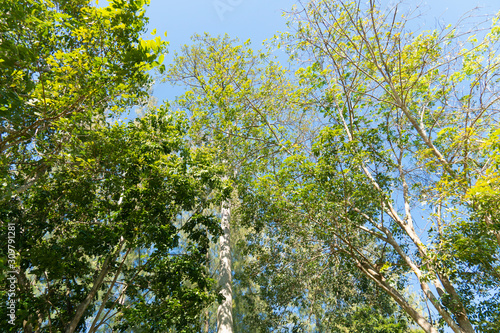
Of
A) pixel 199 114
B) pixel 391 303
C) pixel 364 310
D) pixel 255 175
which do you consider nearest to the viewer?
pixel 255 175

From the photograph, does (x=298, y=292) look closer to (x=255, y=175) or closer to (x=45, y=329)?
(x=255, y=175)

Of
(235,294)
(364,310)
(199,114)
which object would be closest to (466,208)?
(364,310)

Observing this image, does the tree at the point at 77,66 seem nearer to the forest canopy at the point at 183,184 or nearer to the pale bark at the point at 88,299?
the forest canopy at the point at 183,184

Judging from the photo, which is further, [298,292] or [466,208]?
[298,292]

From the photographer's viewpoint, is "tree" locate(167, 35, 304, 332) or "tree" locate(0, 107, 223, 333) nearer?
"tree" locate(0, 107, 223, 333)

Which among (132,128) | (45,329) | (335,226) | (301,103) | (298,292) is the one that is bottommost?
(45,329)

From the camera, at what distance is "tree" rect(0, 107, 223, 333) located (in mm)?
4414

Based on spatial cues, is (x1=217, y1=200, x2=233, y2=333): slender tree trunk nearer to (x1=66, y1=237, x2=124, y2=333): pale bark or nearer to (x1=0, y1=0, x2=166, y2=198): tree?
(x1=66, y1=237, x2=124, y2=333): pale bark

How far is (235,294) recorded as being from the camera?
14.0m

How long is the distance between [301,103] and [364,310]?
6.95m

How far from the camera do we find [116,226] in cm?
457

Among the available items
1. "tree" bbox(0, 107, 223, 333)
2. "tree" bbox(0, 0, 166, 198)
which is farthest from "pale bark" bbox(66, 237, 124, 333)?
"tree" bbox(0, 0, 166, 198)

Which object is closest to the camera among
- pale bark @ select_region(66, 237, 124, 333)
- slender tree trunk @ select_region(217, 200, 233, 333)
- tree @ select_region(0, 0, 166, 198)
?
tree @ select_region(0, 0, 166, 198)

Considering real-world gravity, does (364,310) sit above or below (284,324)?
above
